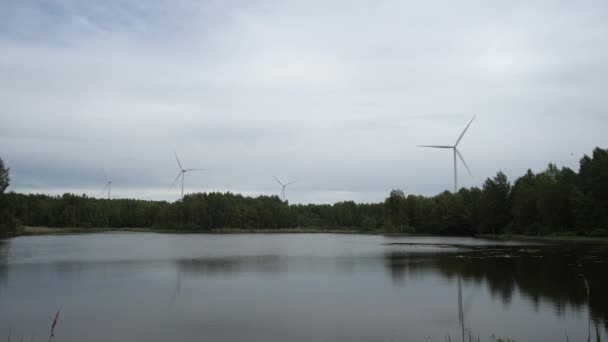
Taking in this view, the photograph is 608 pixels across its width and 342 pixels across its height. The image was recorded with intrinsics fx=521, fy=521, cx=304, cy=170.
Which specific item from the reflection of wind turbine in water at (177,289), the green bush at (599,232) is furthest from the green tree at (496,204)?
the reflection of wind turbine in water at (177,289)

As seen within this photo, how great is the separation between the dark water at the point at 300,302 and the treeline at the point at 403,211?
4387cm

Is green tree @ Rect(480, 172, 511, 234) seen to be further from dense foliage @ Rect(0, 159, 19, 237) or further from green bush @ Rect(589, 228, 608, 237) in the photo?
dense foliage @ Rect(0, 159, 19, 237)

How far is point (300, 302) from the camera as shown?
67.8 ft

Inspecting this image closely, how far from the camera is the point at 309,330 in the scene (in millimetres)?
15812

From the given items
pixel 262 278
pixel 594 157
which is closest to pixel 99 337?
pixel 262 278

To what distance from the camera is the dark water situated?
15555 mm

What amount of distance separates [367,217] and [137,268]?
4716 inches

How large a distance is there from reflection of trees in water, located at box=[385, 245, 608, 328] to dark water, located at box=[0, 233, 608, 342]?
0.06m

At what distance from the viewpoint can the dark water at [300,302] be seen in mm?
15555

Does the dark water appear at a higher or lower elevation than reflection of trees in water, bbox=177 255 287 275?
lower

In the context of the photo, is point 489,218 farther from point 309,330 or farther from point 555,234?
point 309,330

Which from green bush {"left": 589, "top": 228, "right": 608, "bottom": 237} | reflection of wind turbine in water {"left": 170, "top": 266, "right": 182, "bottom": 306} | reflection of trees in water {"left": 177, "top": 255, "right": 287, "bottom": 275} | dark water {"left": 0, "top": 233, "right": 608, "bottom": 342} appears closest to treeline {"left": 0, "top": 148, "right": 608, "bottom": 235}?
green bush {"left": 589, "top": 228, "right": 608, "bottom": 237}

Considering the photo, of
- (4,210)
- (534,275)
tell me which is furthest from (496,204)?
(4,210)

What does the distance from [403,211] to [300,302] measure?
11015cm
